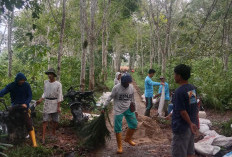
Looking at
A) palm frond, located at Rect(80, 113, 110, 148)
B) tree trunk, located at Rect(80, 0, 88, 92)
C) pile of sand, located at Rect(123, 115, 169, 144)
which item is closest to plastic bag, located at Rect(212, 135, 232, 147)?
pile of sand, located at Rect(123, 115, 169, 144)

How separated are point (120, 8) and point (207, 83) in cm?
1097

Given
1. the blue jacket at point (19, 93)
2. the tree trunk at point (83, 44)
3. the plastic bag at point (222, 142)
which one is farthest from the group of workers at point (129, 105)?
the tree trunk at point (83, 44)

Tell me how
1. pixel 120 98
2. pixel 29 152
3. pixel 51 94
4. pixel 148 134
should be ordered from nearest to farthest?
pixel 29 152
pixel 120 98
pixel 51 94
pixel 148 134

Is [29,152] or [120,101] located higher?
[120,101]

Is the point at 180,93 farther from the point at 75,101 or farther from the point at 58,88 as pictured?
the point at 75,101

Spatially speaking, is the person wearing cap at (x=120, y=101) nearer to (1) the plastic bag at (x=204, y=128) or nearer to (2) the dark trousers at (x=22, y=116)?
(2) the dark trousers at (x=22, y=116)

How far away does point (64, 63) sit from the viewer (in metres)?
11.2

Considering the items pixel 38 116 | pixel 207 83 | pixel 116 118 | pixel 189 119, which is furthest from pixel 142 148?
pixel 207 83

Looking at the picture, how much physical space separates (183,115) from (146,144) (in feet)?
8.96

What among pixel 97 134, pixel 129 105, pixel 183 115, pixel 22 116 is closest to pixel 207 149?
pixel 129 105

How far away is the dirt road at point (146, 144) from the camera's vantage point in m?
4.73

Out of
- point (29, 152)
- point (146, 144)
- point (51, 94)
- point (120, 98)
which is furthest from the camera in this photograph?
point (146, 144)

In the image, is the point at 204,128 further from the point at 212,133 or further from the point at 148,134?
the point at 148,134

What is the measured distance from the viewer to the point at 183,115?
3090mm
